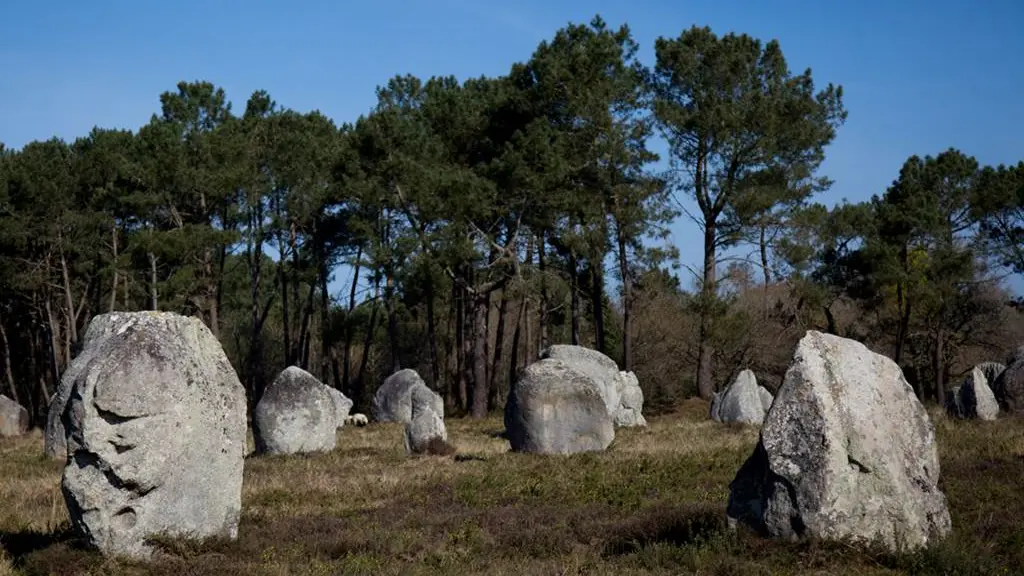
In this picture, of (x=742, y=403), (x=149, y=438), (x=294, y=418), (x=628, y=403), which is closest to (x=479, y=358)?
(x=628, y=403)

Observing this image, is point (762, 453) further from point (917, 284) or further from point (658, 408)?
point (917, 284)

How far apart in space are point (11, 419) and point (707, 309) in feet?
65.3

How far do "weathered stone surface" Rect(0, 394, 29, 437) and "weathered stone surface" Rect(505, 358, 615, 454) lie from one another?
17.8m

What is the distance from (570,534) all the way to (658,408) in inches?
1091

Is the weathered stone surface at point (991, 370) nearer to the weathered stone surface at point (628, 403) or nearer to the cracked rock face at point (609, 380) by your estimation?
the weathered stone surface at point (628, 403)

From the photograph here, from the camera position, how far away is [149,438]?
9883mm

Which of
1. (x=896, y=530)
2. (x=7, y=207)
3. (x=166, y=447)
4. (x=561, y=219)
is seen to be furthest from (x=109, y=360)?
(x=7, y=207)

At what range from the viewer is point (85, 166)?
40.4 m

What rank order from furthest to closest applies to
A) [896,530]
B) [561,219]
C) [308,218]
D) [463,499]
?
[308,218], [561,219], [463,499], [896,530]

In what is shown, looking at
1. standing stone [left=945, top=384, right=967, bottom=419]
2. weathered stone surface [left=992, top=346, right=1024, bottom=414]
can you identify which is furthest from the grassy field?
weathered stone surface [left=992, top=346, right=1024, bottom=414]

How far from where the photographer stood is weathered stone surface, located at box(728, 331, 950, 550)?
9.34 m

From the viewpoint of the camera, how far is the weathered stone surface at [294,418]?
20844mm

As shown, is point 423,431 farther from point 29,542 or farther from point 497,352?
point 497,352

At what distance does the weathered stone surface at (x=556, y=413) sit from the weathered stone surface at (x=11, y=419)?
17.8 m
